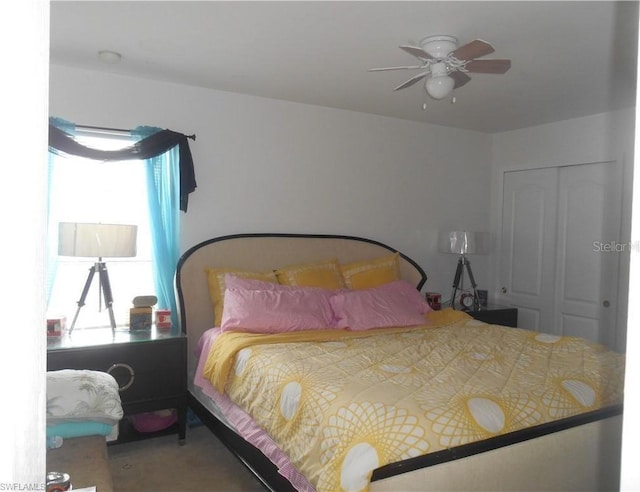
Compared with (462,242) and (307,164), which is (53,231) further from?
(462,242)

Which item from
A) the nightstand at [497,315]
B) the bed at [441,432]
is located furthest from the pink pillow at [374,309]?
the nightstand at [497,315]

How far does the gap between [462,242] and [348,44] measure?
7.36 feet

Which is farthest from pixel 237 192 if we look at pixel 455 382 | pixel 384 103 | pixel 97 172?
pixel 455 382

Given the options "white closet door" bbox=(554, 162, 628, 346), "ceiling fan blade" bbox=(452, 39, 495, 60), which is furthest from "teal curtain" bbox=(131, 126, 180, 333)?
"white closet door" bbox=(554, 162, 628, 346)

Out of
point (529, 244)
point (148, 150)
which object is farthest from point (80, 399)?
point (529, 244)

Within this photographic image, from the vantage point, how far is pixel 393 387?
1984 millimetres

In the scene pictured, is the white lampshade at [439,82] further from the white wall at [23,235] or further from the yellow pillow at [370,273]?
the white wall at [23,235]

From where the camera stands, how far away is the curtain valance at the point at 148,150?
2.97m

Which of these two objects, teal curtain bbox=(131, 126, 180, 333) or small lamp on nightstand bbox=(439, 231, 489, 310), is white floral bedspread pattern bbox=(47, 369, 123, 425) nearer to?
teal curtain bbox=(131, 126, 180, 333)

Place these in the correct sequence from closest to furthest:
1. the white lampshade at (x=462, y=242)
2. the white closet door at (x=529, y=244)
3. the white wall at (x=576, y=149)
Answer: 1. the white wall at (x=576, y=149)
2. the white lampshade at (x=462, y=242)
3. the white closet door at (x=529, y=244)

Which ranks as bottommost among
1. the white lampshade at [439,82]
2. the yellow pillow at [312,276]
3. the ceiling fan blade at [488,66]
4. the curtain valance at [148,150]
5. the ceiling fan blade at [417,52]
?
the yellow pillow at [312,276]

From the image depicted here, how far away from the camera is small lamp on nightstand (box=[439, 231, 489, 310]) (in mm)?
4273

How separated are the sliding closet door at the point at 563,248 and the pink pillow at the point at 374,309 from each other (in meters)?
1.61

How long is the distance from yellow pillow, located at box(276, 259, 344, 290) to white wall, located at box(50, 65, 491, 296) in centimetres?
40
